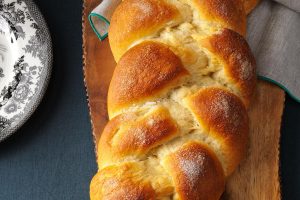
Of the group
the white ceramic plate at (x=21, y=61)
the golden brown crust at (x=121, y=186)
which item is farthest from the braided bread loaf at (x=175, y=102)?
the white ceramic plate at (x=21, y=61)

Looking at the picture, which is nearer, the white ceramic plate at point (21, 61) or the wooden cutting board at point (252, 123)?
the wooden cutting board at point (252, 123)

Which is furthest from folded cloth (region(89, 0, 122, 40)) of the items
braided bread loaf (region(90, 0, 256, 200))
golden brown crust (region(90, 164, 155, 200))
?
golden brown crust (region(90, 164, 155, 200))

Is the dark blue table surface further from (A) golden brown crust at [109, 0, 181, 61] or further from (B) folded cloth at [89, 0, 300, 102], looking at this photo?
(A) golden brown crust at [109, 0, 181, 61]

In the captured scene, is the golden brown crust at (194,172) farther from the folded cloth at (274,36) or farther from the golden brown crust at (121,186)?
the folded cloth at (274,36)

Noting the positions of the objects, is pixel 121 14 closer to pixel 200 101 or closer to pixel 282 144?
pixel 200 101

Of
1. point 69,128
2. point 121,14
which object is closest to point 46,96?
point 69,128
